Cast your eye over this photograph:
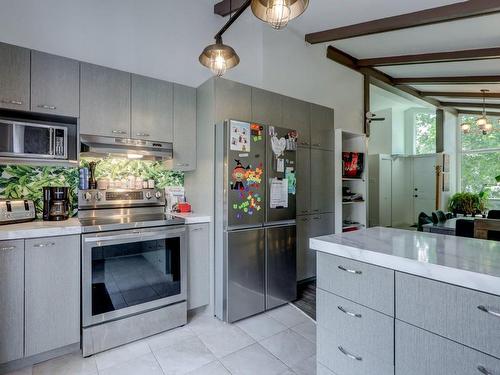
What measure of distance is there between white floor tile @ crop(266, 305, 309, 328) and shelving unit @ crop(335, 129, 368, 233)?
1443 mm

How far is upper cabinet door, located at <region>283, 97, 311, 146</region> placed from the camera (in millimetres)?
3320

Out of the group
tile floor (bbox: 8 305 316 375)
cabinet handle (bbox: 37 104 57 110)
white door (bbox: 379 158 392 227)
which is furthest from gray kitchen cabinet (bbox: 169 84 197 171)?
white door (bbox: 379 158 392 227)

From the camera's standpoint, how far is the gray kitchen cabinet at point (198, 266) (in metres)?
2.61

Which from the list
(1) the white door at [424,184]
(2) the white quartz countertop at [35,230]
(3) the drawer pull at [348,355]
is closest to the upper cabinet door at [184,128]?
(2) the white quartz countertop at [35,230]

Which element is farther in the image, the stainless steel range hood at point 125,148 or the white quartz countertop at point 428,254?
the stainless steel range hood at point 125,148

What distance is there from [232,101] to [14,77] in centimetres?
177

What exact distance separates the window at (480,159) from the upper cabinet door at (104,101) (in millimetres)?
8715

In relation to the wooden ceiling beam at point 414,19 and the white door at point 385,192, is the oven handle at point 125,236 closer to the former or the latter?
the wooden ceiling beam at point 414,19

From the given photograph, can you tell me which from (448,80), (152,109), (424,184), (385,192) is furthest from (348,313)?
(424,184)

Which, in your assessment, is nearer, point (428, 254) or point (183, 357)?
point (428, 254)

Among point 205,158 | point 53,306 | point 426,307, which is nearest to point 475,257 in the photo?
point 426,307

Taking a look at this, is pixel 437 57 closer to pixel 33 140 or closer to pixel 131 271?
pixel 131 271

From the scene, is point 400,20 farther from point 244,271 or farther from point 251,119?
point 244,271

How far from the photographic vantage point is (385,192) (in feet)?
23.9
